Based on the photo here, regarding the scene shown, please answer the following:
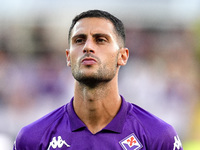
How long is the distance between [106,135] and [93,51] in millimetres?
729

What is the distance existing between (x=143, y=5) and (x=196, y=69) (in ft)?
12.2

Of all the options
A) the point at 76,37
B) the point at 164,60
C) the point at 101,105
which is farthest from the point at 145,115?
the point at 164,60

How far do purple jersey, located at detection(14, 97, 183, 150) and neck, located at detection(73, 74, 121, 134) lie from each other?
7cm

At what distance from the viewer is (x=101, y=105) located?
4.17 meters

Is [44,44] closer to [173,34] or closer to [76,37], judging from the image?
[173,34]

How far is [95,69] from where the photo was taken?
397cm

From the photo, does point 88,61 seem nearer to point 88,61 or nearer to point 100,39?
point 88,61

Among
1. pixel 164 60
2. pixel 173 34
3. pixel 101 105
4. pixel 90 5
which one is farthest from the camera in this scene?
pixel 90 5

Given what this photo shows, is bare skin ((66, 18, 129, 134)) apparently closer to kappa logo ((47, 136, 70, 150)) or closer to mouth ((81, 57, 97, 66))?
mouth ((81, 57, 97, 66))

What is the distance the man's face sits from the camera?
3975 mm

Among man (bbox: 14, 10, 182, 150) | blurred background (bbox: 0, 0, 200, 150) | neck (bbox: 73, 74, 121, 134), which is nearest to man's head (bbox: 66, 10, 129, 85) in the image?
man (bbox: 14, 10, 182, 150)

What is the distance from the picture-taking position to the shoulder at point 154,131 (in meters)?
3.96

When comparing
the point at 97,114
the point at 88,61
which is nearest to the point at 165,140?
the point at 97,114

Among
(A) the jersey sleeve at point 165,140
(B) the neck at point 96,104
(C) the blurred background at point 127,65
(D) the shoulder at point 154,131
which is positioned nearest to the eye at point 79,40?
(B) the neck at point 96,104
